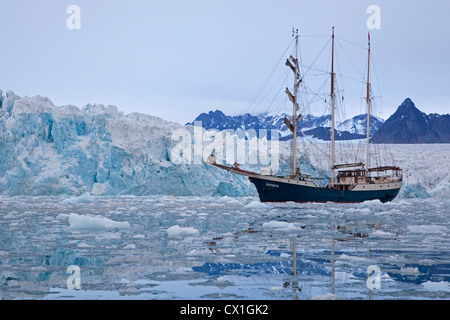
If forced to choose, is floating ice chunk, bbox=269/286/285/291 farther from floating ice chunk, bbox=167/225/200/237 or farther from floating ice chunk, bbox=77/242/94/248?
floating ice chunk, bbox=167/225/200/237

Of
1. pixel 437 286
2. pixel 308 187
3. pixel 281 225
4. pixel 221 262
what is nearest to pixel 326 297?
pixel 437 286

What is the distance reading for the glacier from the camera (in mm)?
42250

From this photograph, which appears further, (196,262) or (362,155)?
(362,155)

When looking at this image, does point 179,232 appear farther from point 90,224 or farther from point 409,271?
point 409,271

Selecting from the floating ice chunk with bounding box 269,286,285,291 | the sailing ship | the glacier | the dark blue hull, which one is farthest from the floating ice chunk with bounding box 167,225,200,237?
the glacier

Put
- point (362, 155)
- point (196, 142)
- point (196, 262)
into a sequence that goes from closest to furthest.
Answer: point (196, 262), point (196, 142), point (362, 155)

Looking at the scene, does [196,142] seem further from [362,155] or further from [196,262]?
[196,262]

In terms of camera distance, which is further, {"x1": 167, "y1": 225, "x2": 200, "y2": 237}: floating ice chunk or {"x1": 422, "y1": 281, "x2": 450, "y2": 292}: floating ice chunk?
{"x1": 167, "y1": 225, "x2": 200, "y2": 237}: floating ice chunk

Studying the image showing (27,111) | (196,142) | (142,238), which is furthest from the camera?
(196,142)

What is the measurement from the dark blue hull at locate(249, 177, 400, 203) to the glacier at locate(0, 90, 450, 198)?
4856 millimetres

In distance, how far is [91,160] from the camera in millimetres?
43781
